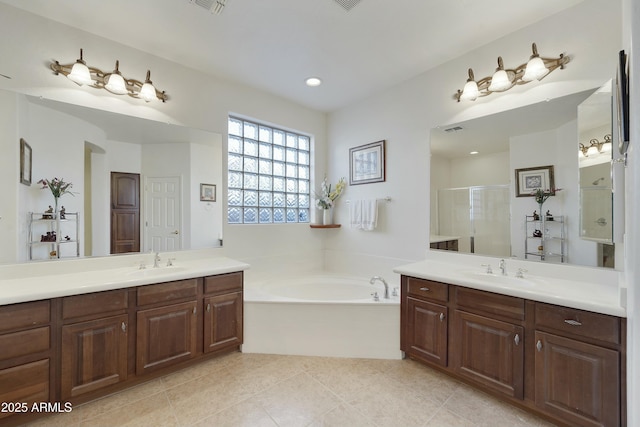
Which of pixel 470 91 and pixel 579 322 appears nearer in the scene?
pixel 579 322

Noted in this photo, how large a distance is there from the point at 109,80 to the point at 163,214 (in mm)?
1114

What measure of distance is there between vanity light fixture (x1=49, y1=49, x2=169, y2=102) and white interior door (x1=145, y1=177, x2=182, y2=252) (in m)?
0.71

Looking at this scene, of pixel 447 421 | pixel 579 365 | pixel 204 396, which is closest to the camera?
pixel 579 365

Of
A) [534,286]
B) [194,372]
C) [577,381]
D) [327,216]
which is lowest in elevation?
[194,372]

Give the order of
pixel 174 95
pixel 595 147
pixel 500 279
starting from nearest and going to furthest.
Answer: pixel 595 147 < pixel 500 279 < pixel 174 95

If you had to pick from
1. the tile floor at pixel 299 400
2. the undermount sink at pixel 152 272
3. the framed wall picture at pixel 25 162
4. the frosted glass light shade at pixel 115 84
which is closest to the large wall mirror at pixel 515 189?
the tile floor at pixel 299 400

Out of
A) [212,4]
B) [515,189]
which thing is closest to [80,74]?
[212,4]

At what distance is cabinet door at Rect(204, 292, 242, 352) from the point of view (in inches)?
83.8

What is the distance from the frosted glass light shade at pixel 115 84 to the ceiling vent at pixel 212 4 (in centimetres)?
87

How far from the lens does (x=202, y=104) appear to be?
2.61m

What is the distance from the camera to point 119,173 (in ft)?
7.11

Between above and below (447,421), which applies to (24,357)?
above

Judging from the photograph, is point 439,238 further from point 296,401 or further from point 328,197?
point 296,401

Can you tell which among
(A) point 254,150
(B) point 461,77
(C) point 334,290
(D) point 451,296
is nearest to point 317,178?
(A) point 254,150
